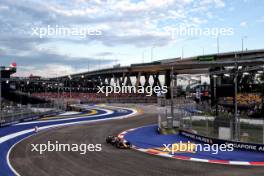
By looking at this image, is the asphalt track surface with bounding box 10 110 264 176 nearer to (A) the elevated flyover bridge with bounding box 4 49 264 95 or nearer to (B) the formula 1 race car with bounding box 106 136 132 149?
(B) the formula 1 race car with bounding box 106 136 132 149

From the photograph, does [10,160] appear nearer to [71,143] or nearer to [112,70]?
[71,143]

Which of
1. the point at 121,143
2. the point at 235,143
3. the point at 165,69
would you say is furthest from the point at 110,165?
the point at 165,69

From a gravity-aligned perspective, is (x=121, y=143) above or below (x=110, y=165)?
above

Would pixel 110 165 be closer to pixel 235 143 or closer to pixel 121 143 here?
pixel 121 143

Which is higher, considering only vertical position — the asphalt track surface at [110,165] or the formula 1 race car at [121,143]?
the formula 1 race car at [121,143]

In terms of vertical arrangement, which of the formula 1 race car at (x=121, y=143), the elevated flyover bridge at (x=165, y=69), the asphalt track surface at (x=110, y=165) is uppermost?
the elevated flyover bridge at (x=165, y=69)

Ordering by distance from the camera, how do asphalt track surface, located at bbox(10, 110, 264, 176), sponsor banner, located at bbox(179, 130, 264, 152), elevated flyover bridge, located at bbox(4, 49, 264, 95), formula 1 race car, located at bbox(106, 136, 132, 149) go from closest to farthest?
asphalt track surface, located at bbox(10, 110, 264, 176)
sponsor banner, located at bbox(179, 130, 264, 152)
formula 1 race car, located at bbox(106, 136, 132, 149)
elevated flyover bridge, located at bbox(4, 49, 264, 95)

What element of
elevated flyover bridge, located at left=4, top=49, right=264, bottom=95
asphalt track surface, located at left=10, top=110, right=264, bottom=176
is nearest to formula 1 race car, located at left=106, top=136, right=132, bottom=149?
asphalt track surface, located at left=10, top=110, right=264, bottom=176

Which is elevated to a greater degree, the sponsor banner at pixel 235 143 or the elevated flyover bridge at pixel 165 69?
the elevated flyover bridge at pixel 165 69

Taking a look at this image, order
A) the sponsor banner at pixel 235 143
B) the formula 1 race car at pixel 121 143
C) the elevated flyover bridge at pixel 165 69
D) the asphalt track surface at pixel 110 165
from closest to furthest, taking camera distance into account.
Result: the asphalt track surface at pixel 110 165
the sponsor banner at pixel 235 143
the formula 1 race car at pixel 121 143
the elevated flyover bridge at pixel 165 69

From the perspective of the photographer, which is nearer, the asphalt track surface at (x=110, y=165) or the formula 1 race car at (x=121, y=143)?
the asphalt track surface at (x=110, y=165)

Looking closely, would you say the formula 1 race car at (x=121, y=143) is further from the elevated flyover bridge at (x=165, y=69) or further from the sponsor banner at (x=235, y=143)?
the elevated flyover bridge at (x=165, y=69)

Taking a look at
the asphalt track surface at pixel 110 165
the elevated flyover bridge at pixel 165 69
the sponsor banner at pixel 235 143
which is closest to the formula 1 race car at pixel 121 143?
the asphalt track surface at pixel 110 165

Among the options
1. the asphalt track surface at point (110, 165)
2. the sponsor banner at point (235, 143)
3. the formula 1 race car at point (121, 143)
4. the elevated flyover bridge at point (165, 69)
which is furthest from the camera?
the elevated flyover bridge at point (165, 69)
